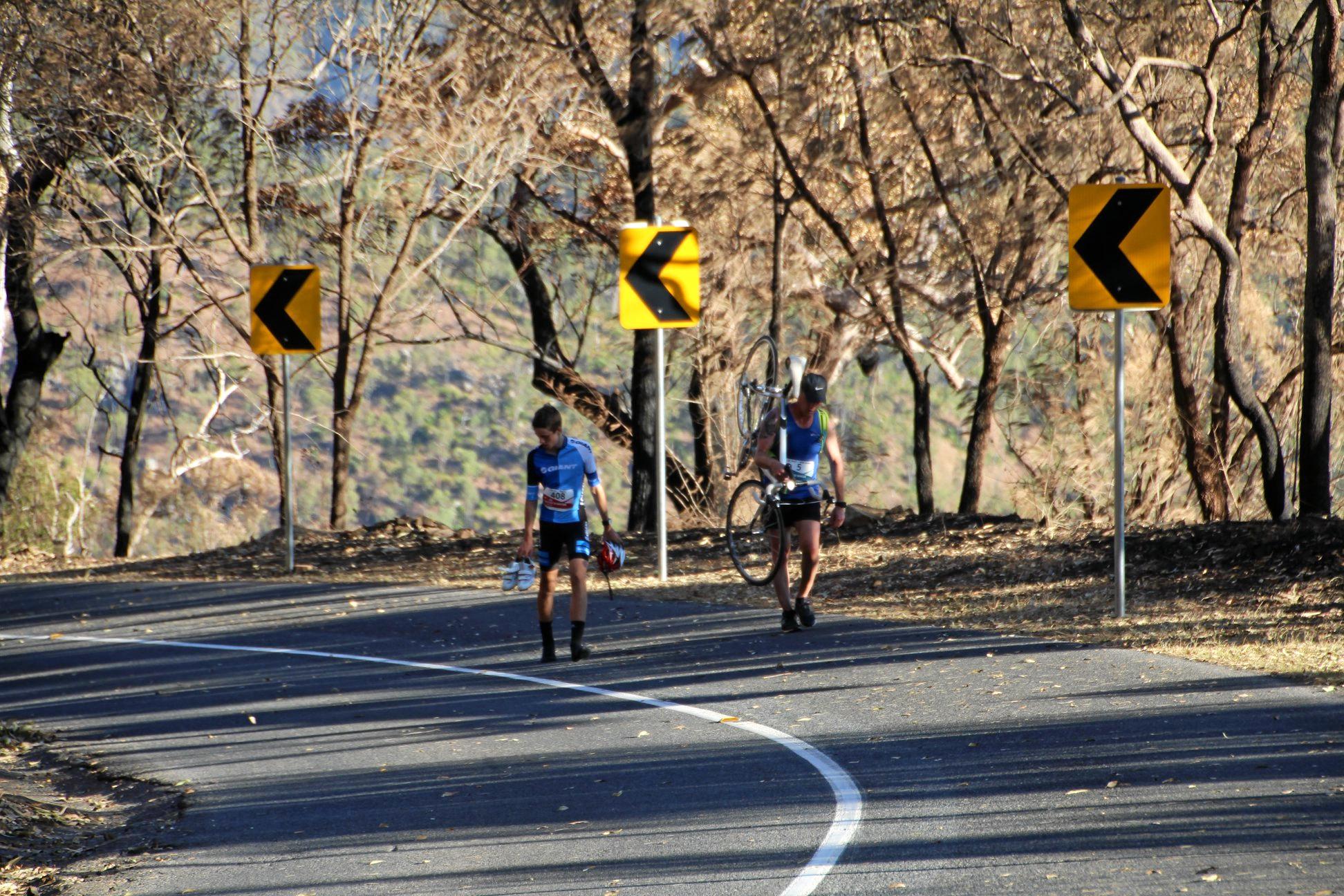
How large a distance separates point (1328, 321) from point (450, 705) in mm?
9002

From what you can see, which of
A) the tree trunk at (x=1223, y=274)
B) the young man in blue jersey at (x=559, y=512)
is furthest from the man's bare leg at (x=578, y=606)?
the tree trunk at (x=1223, y=274)

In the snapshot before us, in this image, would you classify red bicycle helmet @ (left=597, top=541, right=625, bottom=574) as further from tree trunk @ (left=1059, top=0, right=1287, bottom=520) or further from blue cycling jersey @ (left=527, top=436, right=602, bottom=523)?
tree trunk @ (left=1059, top=0, right=1287, bottom=520)

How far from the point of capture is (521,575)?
35.2 ft

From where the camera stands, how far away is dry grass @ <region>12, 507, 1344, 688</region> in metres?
10.3

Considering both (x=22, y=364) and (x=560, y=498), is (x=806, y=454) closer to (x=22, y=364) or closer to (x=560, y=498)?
(x=560, y=498)

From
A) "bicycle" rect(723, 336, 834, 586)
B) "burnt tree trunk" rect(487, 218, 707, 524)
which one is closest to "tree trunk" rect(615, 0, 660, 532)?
"bicycle" rect(723, 336, 834, 586)

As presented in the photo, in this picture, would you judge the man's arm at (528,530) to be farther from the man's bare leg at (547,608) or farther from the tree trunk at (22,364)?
the tree trunk at (22,364)

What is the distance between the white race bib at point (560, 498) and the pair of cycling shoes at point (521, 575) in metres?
0.51

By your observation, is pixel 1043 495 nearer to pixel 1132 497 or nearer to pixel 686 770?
pixel 1132 497

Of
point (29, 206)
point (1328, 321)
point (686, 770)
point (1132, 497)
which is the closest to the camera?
point (686, 770)

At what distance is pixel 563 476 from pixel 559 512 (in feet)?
0.89

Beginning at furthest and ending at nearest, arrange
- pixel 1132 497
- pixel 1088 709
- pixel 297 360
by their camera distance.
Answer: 1. pixel 297 360
2. pixel 1132 497
3. pixel 1088 709

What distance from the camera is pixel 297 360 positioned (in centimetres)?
3394

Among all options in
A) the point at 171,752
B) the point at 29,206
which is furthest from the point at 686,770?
the point at 29,206
